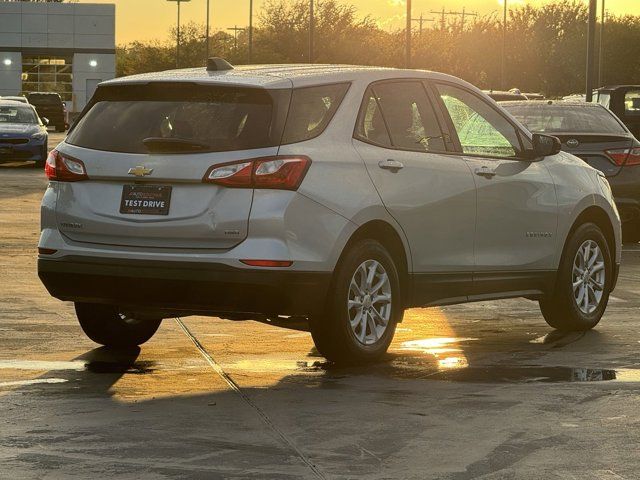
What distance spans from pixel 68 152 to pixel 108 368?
4.09ft

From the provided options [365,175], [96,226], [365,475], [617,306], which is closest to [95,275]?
[96,226]

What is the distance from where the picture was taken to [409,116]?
34.2 ft

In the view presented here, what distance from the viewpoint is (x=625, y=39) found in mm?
122125

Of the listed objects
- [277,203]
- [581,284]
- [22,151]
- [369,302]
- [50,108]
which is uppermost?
[277,203]

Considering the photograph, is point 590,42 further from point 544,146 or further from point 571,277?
point 544,146

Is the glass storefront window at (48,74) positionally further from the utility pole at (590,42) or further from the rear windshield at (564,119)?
the rear windshield at (564,119)

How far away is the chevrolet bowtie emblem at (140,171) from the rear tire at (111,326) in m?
1.24

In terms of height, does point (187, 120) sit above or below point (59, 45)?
below

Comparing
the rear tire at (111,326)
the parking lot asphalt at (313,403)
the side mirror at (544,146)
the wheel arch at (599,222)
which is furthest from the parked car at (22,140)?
the rear tire at (111,326)

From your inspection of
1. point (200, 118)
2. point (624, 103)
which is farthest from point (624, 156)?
point (624, 103)

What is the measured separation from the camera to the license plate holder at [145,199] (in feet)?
30.3

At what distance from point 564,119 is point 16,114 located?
2293cm

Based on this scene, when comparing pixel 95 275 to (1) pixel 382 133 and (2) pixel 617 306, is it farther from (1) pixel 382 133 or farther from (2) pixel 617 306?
(2) pixel 617 306

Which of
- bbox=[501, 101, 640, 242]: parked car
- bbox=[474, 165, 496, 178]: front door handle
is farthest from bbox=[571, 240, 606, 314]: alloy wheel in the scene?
bbox=[501, 101, 640, 242]: parked car
